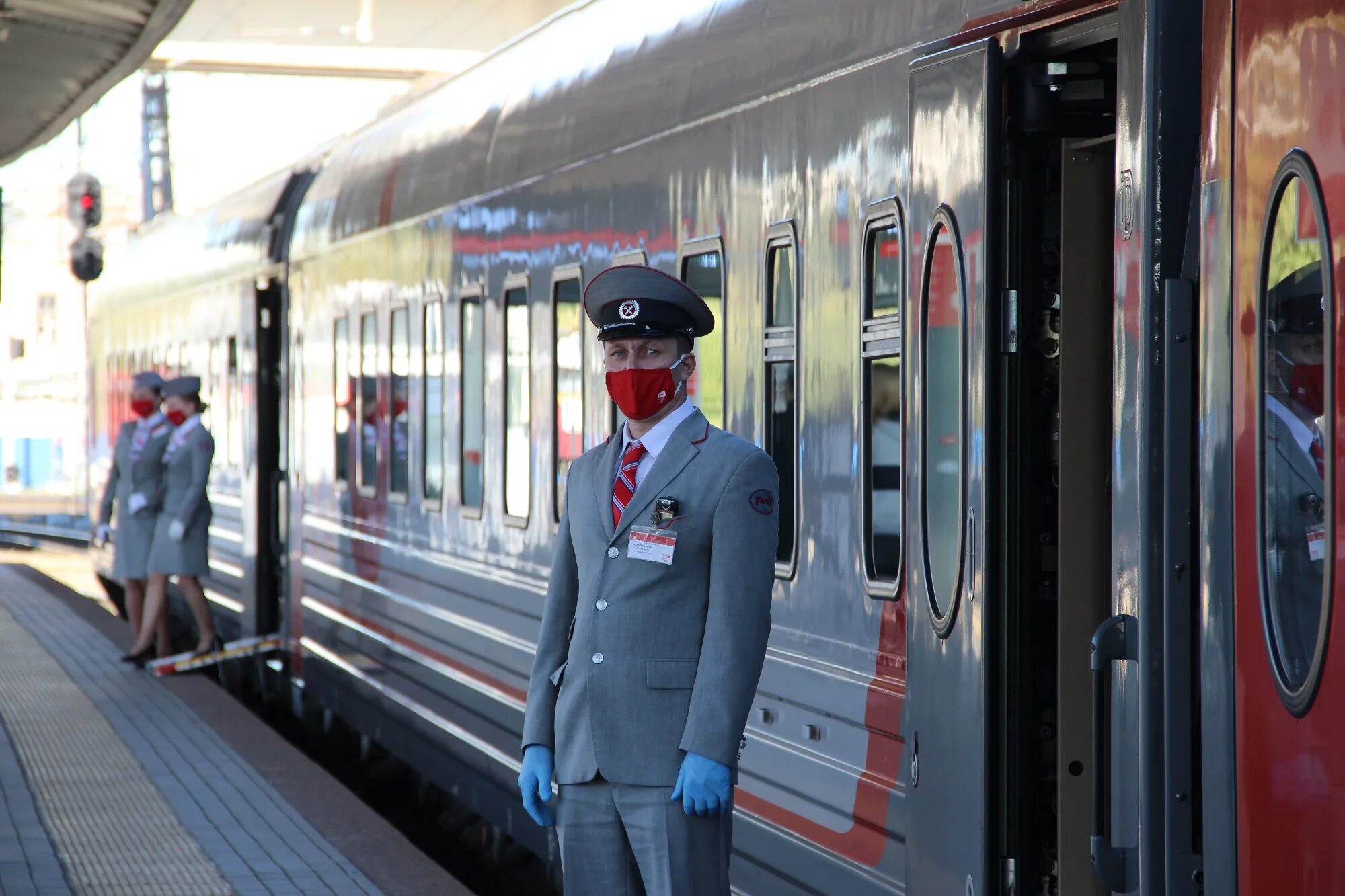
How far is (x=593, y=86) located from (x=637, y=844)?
4.37m

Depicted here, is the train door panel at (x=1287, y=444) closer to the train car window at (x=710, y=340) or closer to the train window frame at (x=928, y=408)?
the train window frame at (x=928, y=408)

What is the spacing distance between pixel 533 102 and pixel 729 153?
102 inches

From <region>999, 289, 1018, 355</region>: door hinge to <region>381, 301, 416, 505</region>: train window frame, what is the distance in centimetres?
672

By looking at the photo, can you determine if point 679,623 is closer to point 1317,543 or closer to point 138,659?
point 1317,543

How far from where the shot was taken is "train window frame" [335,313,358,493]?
1264 cm

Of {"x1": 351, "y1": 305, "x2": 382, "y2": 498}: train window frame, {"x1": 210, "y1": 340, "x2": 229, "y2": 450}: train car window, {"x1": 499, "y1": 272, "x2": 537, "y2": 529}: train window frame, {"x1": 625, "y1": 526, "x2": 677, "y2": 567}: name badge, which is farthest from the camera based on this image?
{"x1": 210, "y1": 340, "x2": 229, "y2": 450}: train car window

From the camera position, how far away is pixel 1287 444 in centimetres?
330

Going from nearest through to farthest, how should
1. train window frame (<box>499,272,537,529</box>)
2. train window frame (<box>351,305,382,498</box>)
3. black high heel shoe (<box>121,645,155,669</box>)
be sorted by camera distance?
train window frame (<box>499,272,537,529</box>), train window frame (<box>351,305,382,498</box>), black high heel shoe (<box>121,645,155,669</box>)

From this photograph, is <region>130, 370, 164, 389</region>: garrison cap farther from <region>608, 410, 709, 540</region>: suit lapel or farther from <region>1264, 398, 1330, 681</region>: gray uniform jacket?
<region>1264, 398, 1330, 681</region>: gray uniform jacket

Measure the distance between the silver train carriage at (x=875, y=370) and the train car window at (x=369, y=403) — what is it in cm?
171

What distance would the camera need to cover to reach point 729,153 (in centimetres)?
650

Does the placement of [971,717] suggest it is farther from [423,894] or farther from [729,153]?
[423,894]

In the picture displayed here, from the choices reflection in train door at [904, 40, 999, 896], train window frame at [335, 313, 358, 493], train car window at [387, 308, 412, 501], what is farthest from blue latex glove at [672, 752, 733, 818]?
train window frame at [335, 313, 358, 493]

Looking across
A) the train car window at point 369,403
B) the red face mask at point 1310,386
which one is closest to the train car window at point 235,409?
the train car window at point 369,403
